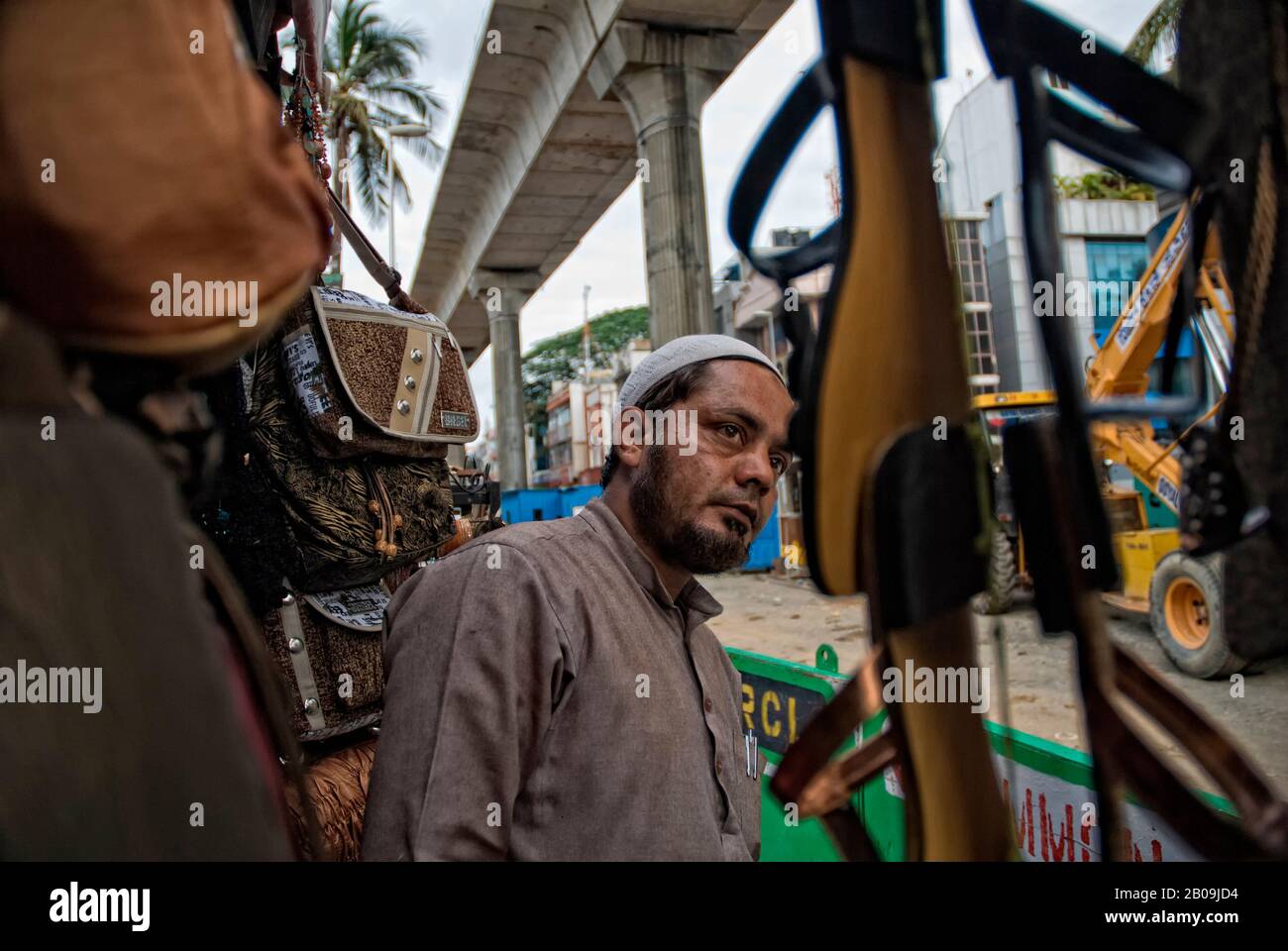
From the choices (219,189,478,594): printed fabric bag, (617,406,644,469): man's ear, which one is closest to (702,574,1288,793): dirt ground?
(617,406,644,469): man's ear

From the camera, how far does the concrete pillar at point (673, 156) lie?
5312 millimetres

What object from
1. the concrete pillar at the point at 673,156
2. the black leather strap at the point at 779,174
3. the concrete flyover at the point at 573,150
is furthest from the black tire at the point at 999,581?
the concrete pillar at the point at 673,156

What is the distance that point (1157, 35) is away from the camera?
0.76 meters

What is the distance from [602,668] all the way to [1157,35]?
101 cm

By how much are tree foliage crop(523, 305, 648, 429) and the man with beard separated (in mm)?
33777

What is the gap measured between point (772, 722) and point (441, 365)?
1.68 m

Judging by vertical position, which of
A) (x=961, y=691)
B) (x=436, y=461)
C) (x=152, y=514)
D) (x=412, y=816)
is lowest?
(x=412, y=816)

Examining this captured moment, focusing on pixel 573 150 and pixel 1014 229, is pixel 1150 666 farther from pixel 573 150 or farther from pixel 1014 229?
pixel 573 150

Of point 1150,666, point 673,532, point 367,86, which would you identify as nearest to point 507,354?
point 367,86

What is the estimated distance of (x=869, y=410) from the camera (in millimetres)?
759

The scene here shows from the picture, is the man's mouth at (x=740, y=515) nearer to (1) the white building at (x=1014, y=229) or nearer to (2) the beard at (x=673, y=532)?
(2) the beard at (x=673, y=532)

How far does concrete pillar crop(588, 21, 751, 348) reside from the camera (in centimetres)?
531
